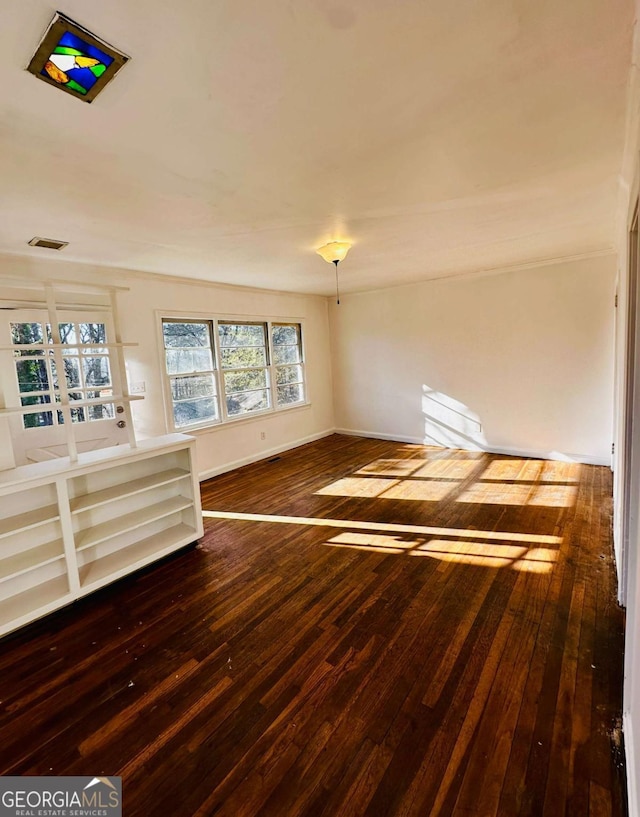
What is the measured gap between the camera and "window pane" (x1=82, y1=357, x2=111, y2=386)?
12.3 feet

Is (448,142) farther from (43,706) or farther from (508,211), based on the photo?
(43,706)

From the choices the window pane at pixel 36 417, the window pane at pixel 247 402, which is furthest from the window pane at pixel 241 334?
the window pane at pixel 36 417

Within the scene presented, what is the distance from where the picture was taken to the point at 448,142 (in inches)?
70.2

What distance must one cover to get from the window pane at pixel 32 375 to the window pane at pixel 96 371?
34cm

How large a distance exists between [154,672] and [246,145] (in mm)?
2660

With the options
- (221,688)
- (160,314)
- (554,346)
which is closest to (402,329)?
(554,346)

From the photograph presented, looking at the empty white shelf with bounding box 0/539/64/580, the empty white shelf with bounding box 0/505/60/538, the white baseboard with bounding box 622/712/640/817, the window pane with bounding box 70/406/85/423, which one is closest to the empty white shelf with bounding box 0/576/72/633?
the empty white shelf with bounding box 0/539/64/580

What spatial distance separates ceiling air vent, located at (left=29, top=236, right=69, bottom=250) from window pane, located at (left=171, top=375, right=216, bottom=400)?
177cm

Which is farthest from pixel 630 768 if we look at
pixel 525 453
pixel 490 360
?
pixel 490 360

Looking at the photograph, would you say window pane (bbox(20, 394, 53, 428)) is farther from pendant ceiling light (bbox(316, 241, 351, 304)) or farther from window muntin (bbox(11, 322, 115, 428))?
pendant ceiling light (bbox(316, 241, 351, 304))

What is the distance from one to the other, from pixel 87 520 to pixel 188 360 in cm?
246

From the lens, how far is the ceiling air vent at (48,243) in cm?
293

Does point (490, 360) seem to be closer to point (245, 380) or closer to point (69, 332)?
point (245, 380)

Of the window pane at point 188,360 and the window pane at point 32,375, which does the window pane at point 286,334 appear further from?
the window pane at point 32,375
